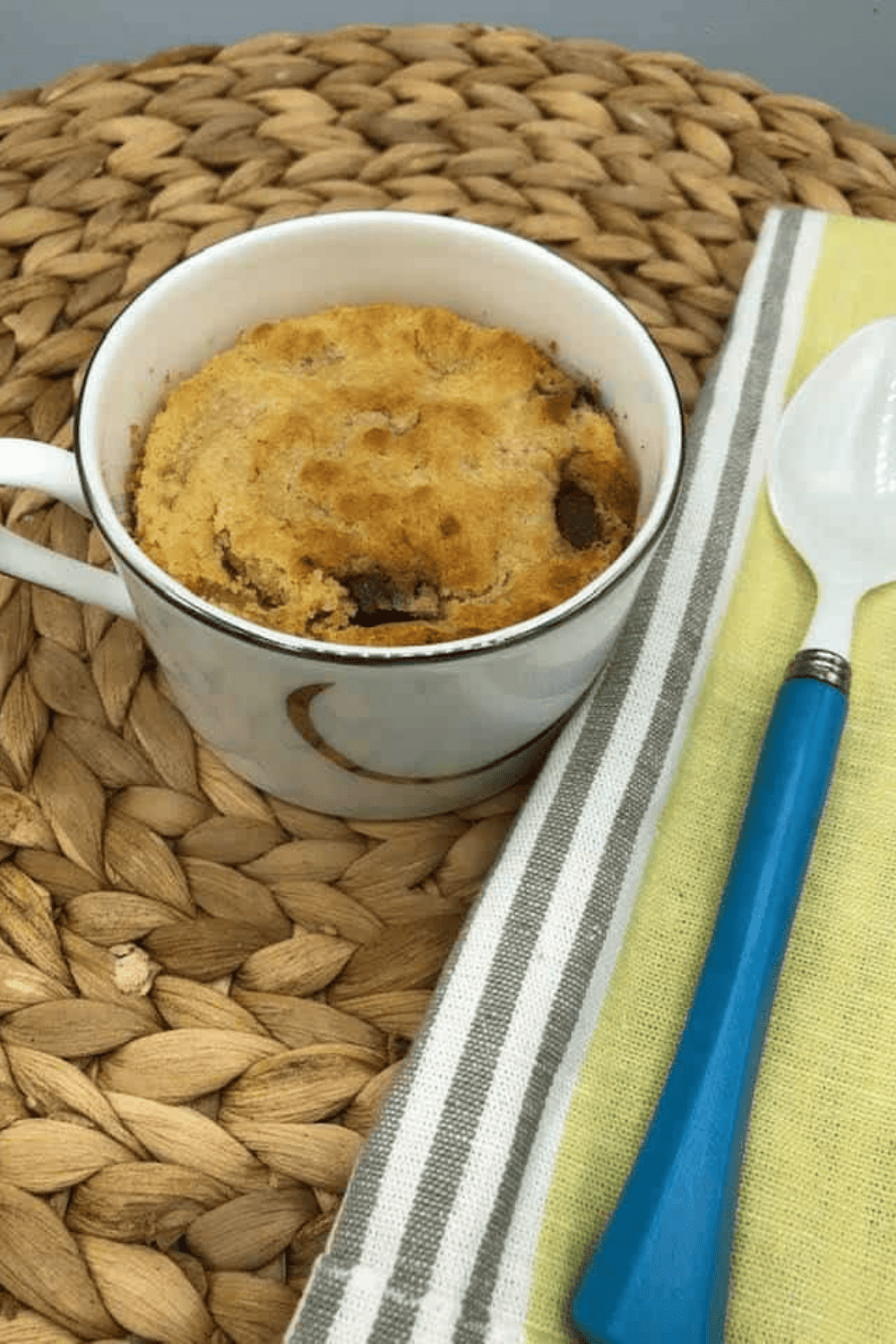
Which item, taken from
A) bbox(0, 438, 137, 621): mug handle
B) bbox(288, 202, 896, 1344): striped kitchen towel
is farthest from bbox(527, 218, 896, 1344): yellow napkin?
bbox(0, 438, 137, 621): mug handle

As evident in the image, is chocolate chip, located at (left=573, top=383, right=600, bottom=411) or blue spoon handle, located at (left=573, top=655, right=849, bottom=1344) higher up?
chocolate chip, located at (left=573, top=383, right=600, bottom=411)

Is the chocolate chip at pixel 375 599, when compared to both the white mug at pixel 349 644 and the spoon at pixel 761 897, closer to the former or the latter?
the white mug at pixel 349 644

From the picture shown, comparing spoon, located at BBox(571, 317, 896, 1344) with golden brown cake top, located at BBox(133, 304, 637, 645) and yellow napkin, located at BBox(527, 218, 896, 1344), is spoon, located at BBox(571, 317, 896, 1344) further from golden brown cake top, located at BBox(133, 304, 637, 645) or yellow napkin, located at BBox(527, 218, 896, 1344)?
golden brown cake top, located at BBox(133, 304, 637, 645)

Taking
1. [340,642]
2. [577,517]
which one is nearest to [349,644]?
[340,642]

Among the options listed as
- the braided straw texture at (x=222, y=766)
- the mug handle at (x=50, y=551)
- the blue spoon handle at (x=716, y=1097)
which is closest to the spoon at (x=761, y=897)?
the blue spoon handle at (x=716, y=1097)

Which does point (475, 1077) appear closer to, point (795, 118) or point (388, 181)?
point (388, 181)

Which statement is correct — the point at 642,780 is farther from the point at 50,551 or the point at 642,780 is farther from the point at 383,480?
the point at 50,551

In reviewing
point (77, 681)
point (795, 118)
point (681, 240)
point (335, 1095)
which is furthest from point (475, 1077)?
point (795, 118)
